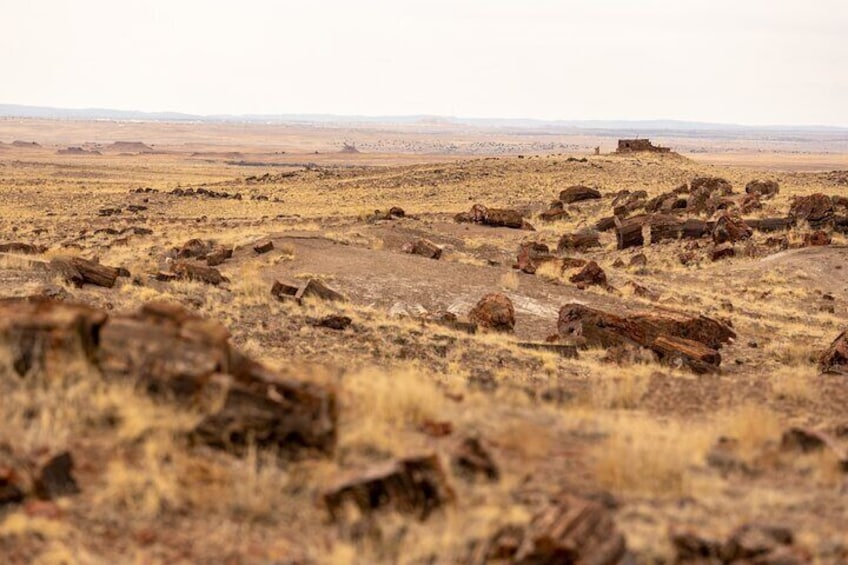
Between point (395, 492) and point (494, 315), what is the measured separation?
14.2 m

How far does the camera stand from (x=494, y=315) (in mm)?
21172

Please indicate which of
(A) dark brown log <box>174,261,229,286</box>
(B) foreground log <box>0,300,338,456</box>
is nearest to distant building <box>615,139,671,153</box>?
(A) dark brown log <box>174,261,229,286</box>

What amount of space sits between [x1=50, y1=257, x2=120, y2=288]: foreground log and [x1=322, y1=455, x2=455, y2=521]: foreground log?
15.5 m

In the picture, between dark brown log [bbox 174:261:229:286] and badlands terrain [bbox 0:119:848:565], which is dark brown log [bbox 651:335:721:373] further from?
dark brown log [bbox 174:261:229:286]

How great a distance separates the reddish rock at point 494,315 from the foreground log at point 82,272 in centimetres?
896

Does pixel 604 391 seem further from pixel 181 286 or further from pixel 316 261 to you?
pixel 316 261

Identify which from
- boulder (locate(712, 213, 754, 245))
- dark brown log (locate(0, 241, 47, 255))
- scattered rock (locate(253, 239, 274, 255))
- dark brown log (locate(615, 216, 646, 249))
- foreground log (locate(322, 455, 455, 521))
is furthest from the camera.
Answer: dark brown log (locate(615, 216, 646, 249))

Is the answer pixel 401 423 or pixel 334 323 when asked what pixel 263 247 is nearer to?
pixel 334 323

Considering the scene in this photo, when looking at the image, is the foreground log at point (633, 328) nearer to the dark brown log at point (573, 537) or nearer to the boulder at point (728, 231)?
the dark brown log at point (573, 537)

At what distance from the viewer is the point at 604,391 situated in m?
12.3

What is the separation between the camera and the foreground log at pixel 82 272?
20.8 m

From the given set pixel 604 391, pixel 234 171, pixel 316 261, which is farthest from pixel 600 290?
pixel 234 171

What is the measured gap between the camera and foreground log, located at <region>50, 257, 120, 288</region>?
68.1 ft

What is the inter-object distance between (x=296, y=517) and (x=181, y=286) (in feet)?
52.6
